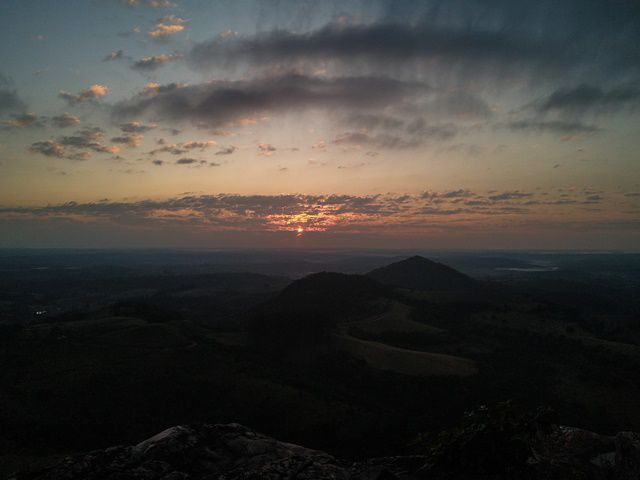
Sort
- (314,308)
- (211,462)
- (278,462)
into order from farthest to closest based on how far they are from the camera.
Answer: (314,308) → (211,462) → (278,462)

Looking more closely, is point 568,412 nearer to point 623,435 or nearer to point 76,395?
point 623,435

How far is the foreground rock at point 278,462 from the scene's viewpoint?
369 inches

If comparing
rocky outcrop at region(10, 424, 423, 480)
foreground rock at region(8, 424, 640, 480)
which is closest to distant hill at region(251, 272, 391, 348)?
foreground rock at region(8, 424, 640, 480)

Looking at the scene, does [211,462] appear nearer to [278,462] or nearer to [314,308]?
[278,462]

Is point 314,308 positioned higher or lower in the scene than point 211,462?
lower

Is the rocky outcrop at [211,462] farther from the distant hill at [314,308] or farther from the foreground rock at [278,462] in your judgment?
the distant hill at [314,308]

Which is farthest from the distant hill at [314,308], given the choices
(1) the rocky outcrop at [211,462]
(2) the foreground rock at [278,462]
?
(1) the rocky outcrop at [211,462]

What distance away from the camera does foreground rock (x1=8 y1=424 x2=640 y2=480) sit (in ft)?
30.8

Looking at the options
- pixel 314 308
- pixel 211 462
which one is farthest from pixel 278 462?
pixel 314 308

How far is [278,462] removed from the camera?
9.97 meters

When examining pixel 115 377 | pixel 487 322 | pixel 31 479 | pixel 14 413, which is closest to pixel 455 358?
pixel 487 322

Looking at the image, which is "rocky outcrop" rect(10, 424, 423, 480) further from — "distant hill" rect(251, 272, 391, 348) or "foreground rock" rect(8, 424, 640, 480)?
"distant hill" rect(251, 272, 391, 348)

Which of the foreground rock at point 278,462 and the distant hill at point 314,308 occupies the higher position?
the foreground rock at point 278,462

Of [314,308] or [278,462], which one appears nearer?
[278,462]
